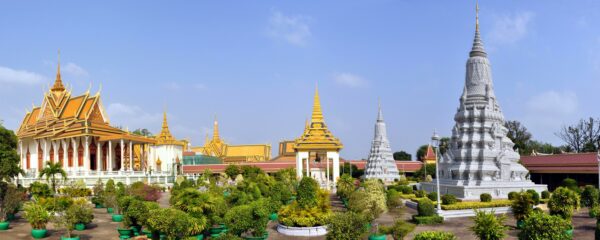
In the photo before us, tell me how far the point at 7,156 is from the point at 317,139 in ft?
115

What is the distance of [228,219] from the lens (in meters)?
18.6

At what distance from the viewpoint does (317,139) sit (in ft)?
192

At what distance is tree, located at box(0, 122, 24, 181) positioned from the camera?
27703mm

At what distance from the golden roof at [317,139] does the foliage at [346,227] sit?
39808 mm

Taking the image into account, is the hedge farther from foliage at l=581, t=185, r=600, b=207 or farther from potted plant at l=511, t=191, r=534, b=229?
foliage at l=581, t=185, r=600, b=207

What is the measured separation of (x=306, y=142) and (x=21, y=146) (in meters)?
30.3

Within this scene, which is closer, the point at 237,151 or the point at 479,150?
the point at 479,150

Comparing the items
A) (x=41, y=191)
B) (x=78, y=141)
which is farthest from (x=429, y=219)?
(x=78, y=141)

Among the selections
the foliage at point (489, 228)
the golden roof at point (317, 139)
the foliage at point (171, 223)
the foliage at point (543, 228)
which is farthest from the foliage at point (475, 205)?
the golden roof at point (317, 139)

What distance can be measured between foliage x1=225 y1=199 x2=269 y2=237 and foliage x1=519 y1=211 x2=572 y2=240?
8.96m

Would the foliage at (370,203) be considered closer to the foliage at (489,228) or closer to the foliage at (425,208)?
the foliage at (425,208)

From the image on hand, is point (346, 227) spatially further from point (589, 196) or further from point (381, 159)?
point (381, 159)

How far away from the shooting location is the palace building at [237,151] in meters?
84.8

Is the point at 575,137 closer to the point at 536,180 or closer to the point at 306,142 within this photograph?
the point at 536,180
